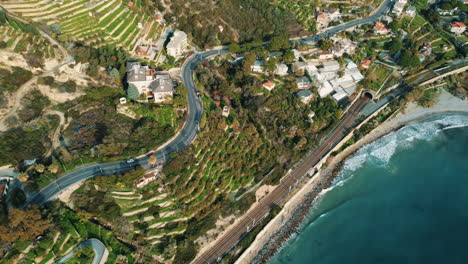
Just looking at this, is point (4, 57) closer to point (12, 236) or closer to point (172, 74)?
point (172, 74)

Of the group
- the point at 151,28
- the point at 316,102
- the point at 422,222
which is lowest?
the point at 422,222

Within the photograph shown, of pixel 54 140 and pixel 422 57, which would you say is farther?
pixel 422 57

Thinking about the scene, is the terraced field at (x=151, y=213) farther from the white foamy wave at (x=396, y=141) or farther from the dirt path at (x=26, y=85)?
the white foamy wave at (x=396, y=141)

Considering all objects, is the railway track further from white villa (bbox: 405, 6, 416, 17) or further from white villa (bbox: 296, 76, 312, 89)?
white villa (bbox: 405, 6, 416, 17)

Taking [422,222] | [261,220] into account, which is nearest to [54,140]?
[261,220]

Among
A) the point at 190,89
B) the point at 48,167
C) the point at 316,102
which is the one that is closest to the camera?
the point at 48,167

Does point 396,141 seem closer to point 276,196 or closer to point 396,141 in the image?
point 396,141

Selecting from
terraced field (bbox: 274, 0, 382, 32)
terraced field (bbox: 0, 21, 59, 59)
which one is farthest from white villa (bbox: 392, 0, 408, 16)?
terraced field (bbox: 0, 21, 59, 59)
